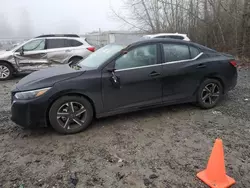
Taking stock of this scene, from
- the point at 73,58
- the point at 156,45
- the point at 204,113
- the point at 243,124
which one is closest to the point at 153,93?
the point at 156,45

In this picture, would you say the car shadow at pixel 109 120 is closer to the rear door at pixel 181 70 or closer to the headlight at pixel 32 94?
the rear door at pixel 181 70

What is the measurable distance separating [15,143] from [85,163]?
136 cm

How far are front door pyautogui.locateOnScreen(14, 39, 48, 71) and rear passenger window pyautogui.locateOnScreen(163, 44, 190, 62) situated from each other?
5704mm

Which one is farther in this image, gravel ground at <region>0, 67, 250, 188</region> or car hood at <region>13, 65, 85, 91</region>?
car hood at <region>13, 65, 85, 91</region>

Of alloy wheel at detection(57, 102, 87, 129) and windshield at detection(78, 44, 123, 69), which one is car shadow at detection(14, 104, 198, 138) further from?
windshield at detection(78, 44, 123, 69)

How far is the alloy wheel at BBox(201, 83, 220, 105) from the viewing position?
4984 mm

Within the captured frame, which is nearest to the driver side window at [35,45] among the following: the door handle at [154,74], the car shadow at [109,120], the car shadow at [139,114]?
the car shadow at [109,120]

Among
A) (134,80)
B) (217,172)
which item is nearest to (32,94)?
(134,80)

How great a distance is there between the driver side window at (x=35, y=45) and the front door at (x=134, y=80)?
5.71 m

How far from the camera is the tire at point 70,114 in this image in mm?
3896

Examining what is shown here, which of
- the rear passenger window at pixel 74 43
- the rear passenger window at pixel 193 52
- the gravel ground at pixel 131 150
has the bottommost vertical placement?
the gravel ground at pixel 131 150

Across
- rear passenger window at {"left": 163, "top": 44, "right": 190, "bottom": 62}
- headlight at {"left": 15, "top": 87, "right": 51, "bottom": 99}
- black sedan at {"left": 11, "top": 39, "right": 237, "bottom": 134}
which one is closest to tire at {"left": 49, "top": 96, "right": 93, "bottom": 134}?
black sedan at {"left": 11, "top": 39, "right": 237, "bottom": 134}

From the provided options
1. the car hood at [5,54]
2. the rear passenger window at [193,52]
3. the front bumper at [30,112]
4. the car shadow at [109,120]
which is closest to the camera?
the front bumper at [30,112]

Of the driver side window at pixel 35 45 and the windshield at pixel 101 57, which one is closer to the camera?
the windshield at pixel 101 57
